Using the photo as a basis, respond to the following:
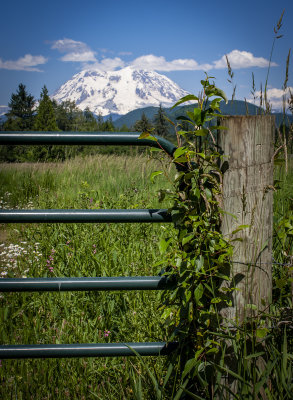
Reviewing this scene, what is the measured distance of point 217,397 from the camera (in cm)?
123

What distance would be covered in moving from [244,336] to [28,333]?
1343 mm

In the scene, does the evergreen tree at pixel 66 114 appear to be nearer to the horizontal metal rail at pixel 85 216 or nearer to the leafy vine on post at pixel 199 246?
the horizontal metal rail at pixel 85 216

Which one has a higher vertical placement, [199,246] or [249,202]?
[249,202]

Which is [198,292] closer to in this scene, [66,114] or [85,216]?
[85,216]

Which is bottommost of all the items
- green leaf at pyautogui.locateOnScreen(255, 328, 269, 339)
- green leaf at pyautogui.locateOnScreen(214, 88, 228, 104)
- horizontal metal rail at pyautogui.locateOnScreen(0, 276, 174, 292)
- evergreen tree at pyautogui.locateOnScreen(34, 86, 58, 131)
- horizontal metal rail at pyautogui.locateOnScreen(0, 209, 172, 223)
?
green leaf at pyautogui.locateOnScreen(255, 328, 269, 339)

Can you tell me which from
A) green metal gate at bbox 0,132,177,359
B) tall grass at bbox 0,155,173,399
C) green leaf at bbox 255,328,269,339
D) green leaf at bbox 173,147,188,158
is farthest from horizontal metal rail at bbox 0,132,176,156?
tall grass at bbox 0,155,173,399

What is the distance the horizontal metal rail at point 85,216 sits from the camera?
122cm

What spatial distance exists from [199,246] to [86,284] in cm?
46

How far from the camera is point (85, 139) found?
48.5 inches

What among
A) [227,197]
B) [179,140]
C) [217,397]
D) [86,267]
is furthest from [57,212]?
[86,267]

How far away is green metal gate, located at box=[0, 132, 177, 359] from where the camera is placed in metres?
1.22

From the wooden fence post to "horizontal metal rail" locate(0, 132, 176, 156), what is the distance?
0.24 m

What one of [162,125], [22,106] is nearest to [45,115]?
[22,106]

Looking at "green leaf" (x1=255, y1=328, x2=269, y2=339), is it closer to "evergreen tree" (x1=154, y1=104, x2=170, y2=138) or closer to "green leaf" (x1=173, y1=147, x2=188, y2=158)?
"green leaf" (x1=173, y1=147, x2=188, y2=158)
